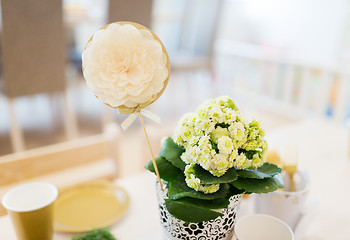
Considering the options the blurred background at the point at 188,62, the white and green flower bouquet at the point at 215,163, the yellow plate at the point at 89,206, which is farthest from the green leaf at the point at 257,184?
the blurred background at the point at 188,62

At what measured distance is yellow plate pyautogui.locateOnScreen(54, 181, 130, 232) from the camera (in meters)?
0.82

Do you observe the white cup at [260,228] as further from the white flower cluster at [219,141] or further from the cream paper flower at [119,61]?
the cream paper flower at [119,61]

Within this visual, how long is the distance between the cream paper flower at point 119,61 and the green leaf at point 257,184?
0.25 meters

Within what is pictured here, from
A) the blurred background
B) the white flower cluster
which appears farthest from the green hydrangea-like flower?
the blurred background

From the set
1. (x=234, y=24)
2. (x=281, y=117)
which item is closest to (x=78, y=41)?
(x=234, y=24)

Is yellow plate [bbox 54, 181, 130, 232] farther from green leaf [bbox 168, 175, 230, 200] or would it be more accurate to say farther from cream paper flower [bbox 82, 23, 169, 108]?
cream paper flower [bbox 82, 23, 169, 108]

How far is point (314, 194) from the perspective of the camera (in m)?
0.99

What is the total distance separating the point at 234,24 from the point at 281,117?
73.6 inches

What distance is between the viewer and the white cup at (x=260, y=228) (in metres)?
0.67

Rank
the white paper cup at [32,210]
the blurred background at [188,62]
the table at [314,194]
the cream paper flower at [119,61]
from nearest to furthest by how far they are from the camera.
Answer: the cream paper flower at [119,61] < the white paper cup at [32,210] < the table at [314,194] < the blurred background at [188,62]

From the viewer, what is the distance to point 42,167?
1.11 metres

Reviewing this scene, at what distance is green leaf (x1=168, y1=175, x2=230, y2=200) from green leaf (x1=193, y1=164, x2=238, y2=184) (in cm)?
3

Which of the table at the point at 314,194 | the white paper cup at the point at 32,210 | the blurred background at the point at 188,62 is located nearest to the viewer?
the white paper cup at the point at 32,210

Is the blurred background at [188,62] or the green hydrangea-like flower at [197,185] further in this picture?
the blurred background at [188,62]
